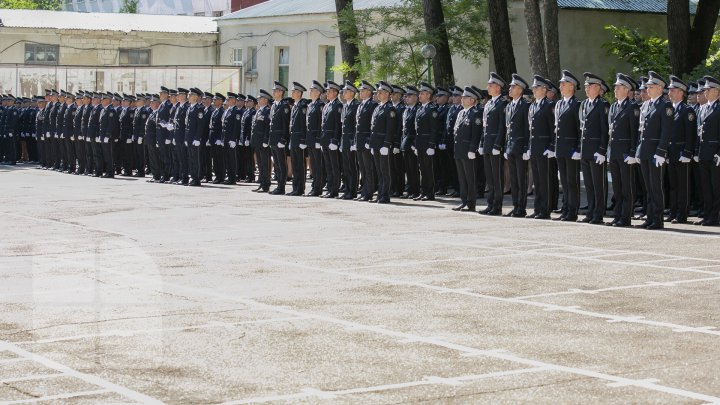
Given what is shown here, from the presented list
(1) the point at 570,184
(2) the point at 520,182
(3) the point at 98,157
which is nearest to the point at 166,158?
(3) the point at 98,157

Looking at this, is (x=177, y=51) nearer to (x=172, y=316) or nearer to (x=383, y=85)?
(x=383, y=85)

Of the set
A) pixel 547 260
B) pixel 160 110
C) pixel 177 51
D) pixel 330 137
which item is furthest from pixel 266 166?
pixel 177 51

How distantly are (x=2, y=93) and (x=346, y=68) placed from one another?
47.6 ft

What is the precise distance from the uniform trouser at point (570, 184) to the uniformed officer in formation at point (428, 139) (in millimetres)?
14

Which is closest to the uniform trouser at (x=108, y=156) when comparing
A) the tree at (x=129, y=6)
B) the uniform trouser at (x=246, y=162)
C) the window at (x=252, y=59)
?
the uniform trouser at (x=246, y=162)

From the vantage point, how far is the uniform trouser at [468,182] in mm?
20078

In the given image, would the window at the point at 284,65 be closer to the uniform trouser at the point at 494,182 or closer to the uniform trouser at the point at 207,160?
the uniform trouser at the point at 207,160

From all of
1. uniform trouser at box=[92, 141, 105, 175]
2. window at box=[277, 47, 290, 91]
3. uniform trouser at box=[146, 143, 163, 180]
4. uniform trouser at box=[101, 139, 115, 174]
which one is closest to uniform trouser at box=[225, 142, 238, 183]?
uniform trouser at box=[146, 143, 163, 180]

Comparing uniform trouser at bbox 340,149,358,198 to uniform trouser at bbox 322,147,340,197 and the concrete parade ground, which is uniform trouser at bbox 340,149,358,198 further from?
the concrete parade ground

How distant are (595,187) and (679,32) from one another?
34.5 feet

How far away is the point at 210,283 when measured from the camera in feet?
38.3

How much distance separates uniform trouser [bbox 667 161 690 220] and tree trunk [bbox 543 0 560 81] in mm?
8059

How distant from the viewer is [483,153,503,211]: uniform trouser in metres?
19.5

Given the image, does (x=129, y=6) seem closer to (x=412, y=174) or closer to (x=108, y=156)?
(x=108, y=156)
